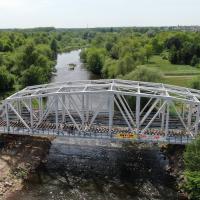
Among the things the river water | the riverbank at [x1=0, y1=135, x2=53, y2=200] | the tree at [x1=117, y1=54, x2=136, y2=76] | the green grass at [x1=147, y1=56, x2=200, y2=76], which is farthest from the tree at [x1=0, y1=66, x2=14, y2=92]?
the green grass at [x1=147, y1=56, x2=200, y2=76]

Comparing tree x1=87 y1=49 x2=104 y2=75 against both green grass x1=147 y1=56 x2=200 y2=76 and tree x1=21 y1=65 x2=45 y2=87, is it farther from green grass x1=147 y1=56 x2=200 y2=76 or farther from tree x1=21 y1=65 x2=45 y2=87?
tree x1=21 y1=65 x2=45 y2=87

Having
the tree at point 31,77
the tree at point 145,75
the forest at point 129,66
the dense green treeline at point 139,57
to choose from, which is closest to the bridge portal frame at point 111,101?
the forest at point 129,66

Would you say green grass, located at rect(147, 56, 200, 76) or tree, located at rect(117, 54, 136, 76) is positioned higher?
tree, located at rect(117, 54, 136, 76)

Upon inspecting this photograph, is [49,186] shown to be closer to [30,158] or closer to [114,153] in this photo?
[30,158]

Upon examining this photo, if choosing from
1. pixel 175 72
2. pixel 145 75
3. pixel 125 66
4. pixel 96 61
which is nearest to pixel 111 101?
pixel 145 75

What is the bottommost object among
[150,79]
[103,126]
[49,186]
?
[49,186]

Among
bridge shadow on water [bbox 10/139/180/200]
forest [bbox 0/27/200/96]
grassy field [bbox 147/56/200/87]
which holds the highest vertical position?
forest [bbox 0/27/200/96]

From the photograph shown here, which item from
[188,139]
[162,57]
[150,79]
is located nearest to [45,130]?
[188,139]

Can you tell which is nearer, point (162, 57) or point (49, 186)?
point (49, 186)
